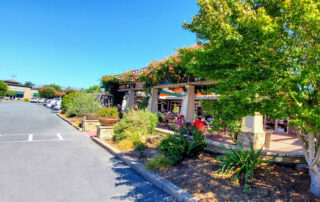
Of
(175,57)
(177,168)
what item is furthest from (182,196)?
(175,57)

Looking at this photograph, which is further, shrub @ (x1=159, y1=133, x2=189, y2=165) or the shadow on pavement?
shrub @ (x1=159, y1=133, x2=189, y2=165)

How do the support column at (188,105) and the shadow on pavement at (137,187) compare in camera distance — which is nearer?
the shadow on pavement at (137,187)

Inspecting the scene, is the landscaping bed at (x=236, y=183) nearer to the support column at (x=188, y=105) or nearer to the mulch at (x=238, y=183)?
the mulch at (x=238, y=183)

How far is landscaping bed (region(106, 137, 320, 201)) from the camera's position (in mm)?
3115

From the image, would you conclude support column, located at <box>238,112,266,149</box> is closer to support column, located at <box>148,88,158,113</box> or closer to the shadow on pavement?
the shadow on pavement

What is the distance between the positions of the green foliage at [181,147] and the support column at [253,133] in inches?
55.2

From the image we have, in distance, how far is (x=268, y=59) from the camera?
2709mm

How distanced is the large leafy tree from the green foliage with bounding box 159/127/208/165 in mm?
2046

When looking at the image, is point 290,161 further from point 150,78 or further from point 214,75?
point 150,78

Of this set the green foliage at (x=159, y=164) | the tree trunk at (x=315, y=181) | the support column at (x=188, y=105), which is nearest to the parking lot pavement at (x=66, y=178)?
the green foliage at (x=159, y=164)

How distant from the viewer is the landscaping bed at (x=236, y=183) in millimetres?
3115

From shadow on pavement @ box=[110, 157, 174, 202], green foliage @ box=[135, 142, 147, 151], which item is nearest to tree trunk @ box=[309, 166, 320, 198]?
shadow on pavement @ box=[110, 157, 174, 202]

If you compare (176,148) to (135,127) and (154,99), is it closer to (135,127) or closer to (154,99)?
(135,127)

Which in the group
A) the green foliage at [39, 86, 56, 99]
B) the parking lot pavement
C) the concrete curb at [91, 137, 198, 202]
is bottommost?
the parking lot pavement
